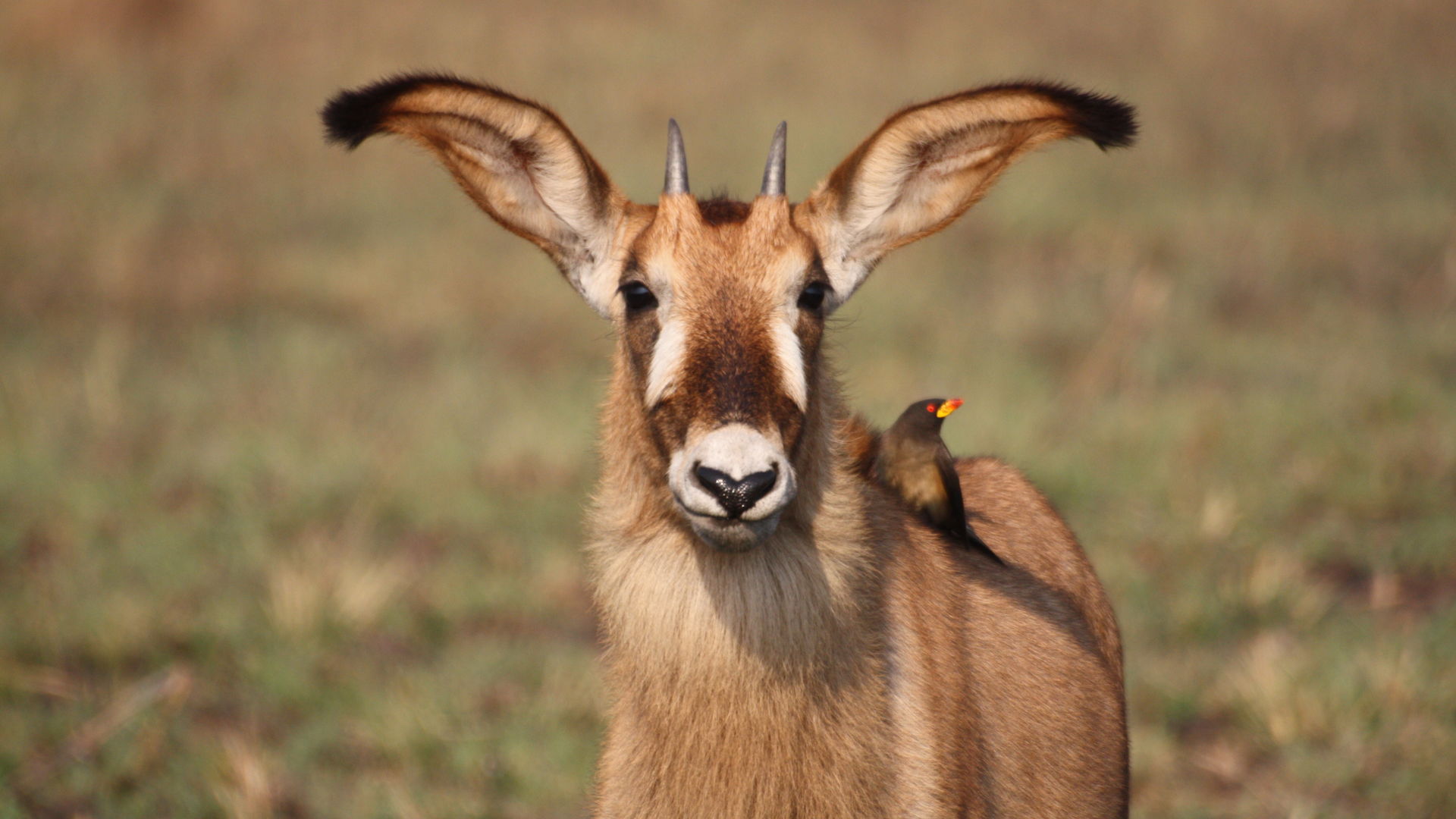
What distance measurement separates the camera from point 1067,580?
4086 mm

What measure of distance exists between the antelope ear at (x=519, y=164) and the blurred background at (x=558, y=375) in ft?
3.71

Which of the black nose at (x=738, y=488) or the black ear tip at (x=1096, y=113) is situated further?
the black ear tip at (x=1096, y=113)

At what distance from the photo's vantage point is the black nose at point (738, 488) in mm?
2707

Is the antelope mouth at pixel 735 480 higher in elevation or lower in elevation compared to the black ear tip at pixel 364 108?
lower

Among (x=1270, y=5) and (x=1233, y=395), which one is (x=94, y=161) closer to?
(x=1233, y=395)

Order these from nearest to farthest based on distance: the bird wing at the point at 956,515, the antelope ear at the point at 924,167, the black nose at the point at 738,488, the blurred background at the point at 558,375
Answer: the black nose at the point at 738,488
the antelope ear at the point at 924,167
the bird wing at the point at 956,515
the blurred background at the point at 558,375

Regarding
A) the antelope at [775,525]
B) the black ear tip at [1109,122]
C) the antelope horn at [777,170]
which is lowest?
the antelope at [775,525]

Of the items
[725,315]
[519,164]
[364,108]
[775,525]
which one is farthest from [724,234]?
[364,108]

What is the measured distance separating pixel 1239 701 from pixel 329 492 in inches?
207

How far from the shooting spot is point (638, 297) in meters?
3.29

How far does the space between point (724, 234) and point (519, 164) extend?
2.08ft

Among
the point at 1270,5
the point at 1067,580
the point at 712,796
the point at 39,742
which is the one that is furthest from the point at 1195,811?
the point at 1270,5

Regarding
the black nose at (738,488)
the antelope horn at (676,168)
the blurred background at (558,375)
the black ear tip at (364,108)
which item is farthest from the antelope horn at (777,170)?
the blurred background at (558,375)

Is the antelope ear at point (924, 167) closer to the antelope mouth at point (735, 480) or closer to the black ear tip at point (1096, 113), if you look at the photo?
the black ear tip at point (1096, 113)
